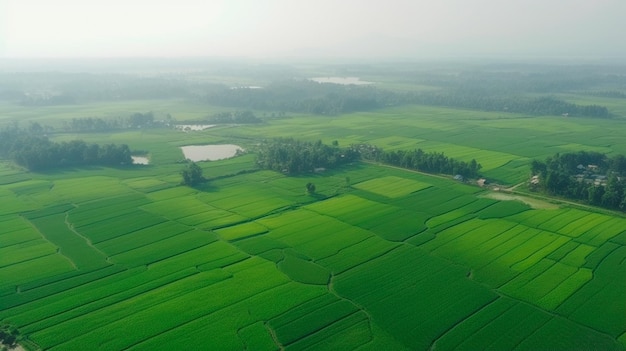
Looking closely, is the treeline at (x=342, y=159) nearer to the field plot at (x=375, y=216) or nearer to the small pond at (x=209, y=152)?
the small pond at (x=209, y=152)

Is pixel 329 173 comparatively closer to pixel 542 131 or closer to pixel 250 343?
pixel 250 343

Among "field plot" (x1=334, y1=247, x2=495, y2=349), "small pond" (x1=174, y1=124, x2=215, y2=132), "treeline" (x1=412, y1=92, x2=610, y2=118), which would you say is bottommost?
"small pond" (x1=174, y1=124, x2=215, y2=132)

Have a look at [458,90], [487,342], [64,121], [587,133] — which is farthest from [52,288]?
[458,90]

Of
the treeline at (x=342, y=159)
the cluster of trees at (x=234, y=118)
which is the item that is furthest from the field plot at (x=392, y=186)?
the cluster of trees at (x=234, y=118)

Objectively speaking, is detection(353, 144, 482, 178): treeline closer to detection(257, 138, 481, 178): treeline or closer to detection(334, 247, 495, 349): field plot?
detection(257, 138, 481, 178): treeline

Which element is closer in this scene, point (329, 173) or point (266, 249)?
point (266, 249)

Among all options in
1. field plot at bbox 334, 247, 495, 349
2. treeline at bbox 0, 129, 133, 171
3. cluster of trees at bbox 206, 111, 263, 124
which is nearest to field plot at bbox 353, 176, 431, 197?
field plot at bbox 334, 247, 495, 349
